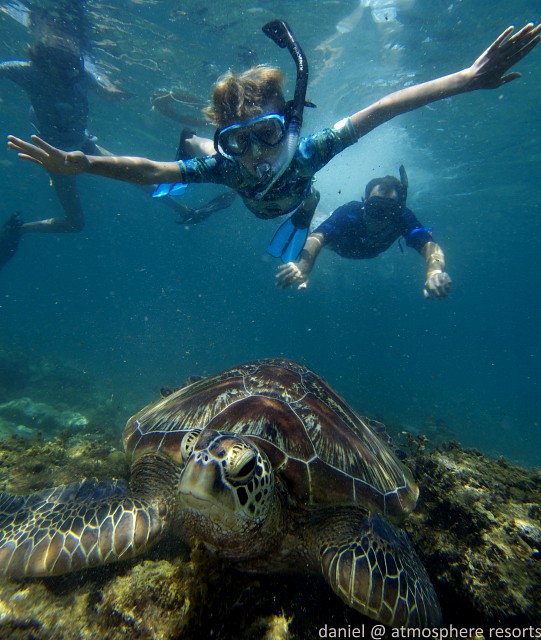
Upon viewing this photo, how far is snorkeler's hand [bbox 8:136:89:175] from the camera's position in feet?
8.52

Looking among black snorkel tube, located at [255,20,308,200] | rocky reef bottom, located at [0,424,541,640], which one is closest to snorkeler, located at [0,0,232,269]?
black snorkel tube, located at [255,20,308,200]

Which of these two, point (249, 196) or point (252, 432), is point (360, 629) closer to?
point (252, 432)

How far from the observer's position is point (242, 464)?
4.64 ft

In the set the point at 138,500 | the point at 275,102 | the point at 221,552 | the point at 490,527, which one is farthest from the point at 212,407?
the point at 275,102

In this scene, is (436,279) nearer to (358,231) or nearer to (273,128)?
(273,128)

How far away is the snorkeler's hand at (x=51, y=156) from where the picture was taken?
260cm

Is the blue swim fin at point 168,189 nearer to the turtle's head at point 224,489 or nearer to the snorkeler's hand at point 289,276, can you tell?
the snorkeler's hand at point 289,276

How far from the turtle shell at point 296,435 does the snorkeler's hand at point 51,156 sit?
2338 mm

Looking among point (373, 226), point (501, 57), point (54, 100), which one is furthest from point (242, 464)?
point (54, 100)

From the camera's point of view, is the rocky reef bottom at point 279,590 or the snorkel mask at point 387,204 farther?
the snorkel mask at point 387,204

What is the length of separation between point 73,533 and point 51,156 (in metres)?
2.90

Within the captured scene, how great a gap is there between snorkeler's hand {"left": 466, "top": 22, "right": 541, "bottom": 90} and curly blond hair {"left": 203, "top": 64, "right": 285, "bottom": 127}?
211 cm

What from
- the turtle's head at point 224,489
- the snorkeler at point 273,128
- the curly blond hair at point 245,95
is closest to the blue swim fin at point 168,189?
the snorkeler at point 273,128

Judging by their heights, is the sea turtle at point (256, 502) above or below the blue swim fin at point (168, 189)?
below
